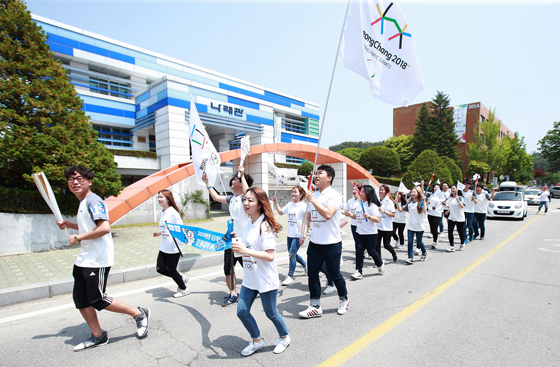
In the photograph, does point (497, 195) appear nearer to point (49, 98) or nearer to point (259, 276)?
point (259, 276)

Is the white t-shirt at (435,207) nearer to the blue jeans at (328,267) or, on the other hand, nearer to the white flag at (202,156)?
the blue jeans at (328,267)

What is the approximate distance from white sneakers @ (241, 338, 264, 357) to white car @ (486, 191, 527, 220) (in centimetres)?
1661

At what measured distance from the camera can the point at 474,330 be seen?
348 cm

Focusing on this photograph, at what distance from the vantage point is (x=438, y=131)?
4281 centimetres

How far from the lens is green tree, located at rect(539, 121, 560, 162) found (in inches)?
1958

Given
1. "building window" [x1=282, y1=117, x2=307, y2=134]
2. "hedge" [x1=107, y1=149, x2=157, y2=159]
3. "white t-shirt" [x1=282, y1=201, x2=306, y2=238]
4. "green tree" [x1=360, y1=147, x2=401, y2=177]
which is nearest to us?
"white t-shirt" [x1=282, y1=201, x2=306, y2=238]

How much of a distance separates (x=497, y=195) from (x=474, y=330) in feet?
52.8

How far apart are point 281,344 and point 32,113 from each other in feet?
29.0

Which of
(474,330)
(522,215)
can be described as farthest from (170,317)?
(522,215)

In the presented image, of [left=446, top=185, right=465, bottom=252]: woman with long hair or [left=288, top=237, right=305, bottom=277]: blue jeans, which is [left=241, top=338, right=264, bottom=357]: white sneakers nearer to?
[left=288, top=237, right=305, bottom=277]: blue jeans

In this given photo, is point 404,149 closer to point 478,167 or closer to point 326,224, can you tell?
point 478,167

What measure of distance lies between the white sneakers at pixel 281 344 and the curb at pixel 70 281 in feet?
11.9

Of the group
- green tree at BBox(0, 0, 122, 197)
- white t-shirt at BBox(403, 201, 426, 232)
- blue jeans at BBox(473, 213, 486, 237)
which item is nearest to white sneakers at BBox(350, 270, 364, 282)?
white t-shirt at BBox(403, 201, 426, 232)

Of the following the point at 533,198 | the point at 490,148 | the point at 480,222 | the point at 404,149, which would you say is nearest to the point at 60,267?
the point at 480,222
